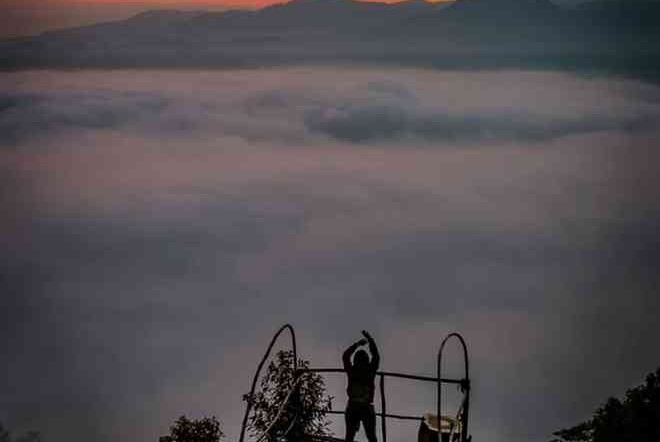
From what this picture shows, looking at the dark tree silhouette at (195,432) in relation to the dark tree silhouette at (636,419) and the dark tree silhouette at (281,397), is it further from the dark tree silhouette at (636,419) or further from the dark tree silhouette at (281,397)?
the dark tree silhouette at (636,419)

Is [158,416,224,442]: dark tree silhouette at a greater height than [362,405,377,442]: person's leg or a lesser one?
greater

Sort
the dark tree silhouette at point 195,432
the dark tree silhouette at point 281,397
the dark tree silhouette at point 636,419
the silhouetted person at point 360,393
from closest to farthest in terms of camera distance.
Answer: the silhouetted person at point 360,393 < the dark tree silhouette at point 636,419 < the dark tree silhouette at point 281,397 < the dark tree silhouette at point 195,432

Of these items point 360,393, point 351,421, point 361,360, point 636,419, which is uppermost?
point 361,360

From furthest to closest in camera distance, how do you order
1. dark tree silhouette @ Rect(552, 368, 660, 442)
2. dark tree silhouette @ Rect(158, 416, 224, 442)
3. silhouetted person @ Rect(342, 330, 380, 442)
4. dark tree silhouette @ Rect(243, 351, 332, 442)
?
dark tree silhouette @ Rect(158, 416, 224, 442), dark tree silhouette @ Rect(243, 351, 332, 442), dark tree silhouette @ Rect(552, 368, 660, 442), silhouetted person @ Rect(342, 330, 380, 442)

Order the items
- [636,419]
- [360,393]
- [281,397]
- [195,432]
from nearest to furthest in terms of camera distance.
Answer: [360,393] → [636,419] → [281,397] → [195,432]

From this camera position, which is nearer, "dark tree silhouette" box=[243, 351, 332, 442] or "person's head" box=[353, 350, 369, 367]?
"person's head" box=[353, 350, 369, 367]

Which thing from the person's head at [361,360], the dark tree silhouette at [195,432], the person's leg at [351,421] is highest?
the person's head at [361,360]

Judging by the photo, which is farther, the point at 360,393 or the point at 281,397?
the point at 281,397

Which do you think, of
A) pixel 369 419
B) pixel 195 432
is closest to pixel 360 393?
pixel 369 419

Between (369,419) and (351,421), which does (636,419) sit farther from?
(351,421)

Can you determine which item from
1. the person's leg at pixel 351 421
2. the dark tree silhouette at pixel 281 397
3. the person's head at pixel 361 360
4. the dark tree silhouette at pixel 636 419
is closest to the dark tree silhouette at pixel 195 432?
the dark tree silhouette at pixel 281 397

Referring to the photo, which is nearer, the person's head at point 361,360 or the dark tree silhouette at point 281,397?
the person's head at point 361,360

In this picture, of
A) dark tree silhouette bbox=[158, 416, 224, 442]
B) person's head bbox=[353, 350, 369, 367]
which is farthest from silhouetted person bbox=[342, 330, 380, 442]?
dark tree silhouette bbox=[158, 416, 224, 442]

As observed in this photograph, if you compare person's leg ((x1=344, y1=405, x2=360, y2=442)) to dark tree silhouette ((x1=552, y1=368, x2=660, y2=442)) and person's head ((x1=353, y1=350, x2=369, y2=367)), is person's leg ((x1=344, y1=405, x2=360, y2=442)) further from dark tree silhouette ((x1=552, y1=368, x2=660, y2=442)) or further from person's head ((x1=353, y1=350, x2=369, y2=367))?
dark tree silhouette ((x1=552, y1=368, x2=660, y2=442))
